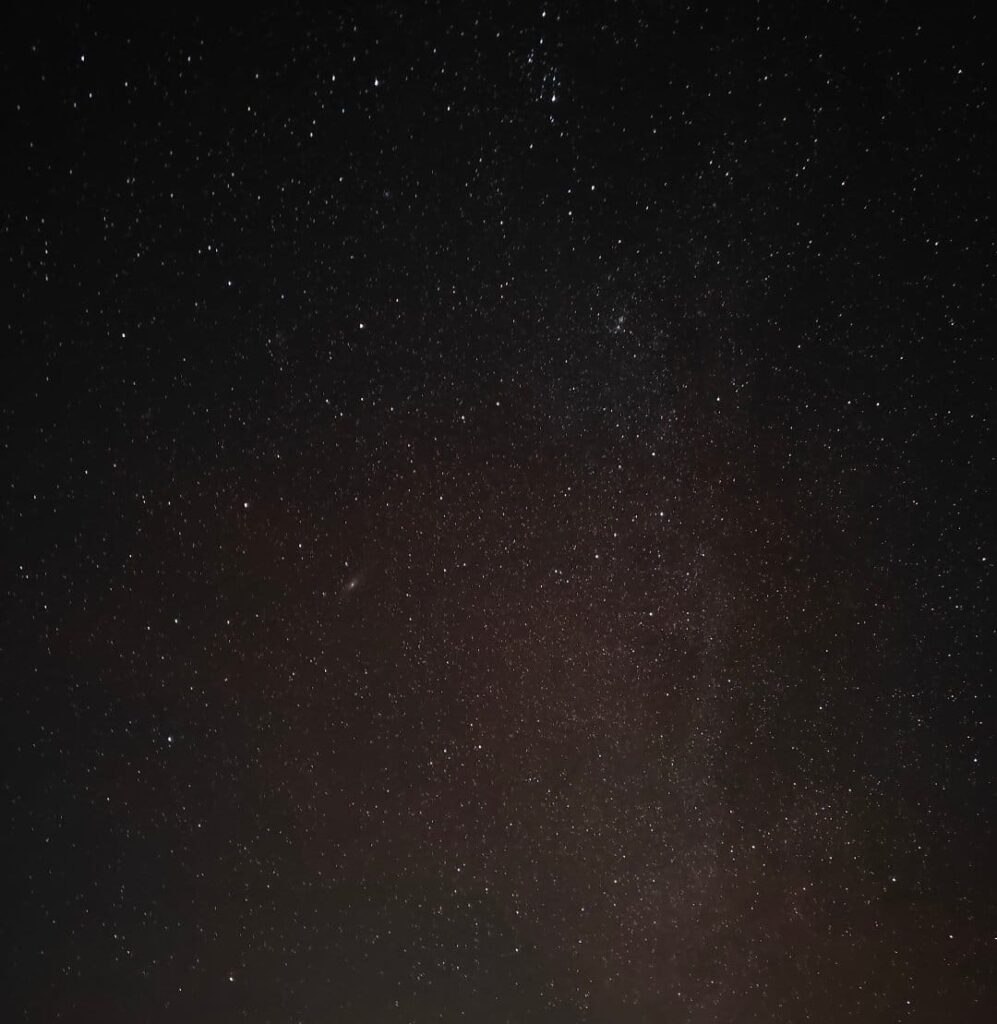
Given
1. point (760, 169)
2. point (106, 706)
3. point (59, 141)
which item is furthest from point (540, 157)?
point (106, 706)

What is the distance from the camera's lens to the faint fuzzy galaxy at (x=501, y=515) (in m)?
0.37

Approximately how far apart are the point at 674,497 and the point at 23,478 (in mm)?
265

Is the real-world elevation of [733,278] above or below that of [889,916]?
above

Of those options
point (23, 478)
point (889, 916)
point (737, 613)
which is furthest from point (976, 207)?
point (23, 478)

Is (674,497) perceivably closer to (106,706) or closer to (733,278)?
(733,278)

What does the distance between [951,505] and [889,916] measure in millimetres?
173

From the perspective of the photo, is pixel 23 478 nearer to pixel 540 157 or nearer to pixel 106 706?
pixel 106 706

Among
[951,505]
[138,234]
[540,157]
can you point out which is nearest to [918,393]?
[951,505]

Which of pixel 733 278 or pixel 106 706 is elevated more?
pixel 733 278

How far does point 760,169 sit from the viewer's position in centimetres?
37

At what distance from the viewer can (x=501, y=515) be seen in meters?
0.39

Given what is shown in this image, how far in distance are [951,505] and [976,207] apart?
114 mm

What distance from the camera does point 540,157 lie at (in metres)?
0.37

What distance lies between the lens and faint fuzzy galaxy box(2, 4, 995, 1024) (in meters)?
0.37
